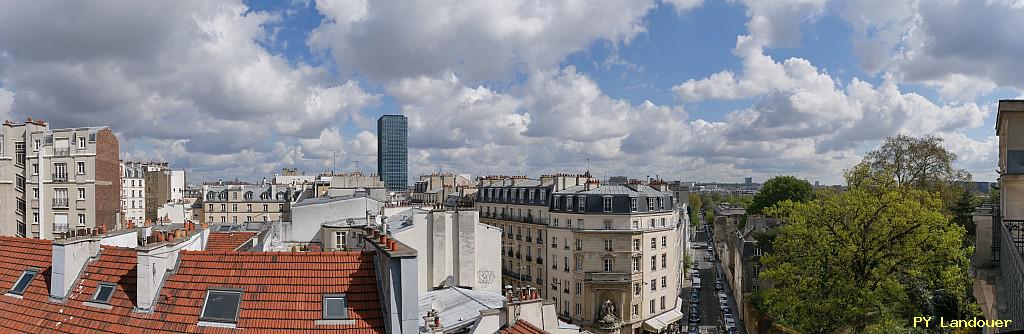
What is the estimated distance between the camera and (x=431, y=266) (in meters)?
26.7

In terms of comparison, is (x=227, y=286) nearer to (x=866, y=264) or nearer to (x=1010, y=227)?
(x=1010, y=227)

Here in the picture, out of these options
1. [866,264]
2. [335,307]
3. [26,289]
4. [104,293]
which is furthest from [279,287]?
[866,264]

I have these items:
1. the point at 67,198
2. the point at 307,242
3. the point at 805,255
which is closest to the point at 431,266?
the point at 307,242

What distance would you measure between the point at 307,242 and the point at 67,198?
15.3 meters

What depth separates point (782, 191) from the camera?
6444 cm

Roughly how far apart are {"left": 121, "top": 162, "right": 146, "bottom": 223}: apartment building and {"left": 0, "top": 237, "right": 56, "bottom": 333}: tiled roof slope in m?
53.0

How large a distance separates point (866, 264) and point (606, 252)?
742 inches

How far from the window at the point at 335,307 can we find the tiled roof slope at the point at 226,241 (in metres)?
8.58

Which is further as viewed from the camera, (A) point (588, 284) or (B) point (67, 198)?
(A) point (588, 284)

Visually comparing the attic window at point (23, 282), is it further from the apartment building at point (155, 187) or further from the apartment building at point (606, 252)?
the apartment building at point (155, 187)

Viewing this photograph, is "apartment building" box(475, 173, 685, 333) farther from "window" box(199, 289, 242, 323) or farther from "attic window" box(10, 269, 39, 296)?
"attic window" box(10, 269, 39, 296)

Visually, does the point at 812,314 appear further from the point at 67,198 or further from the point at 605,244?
the point at 67,198

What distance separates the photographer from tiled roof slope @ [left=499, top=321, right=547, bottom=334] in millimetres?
12484

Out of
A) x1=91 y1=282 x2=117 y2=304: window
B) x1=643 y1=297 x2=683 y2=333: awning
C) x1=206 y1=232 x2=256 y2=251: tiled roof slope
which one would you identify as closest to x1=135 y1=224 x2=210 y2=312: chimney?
x1=91 y1=282 x2=117 y2=304: window
